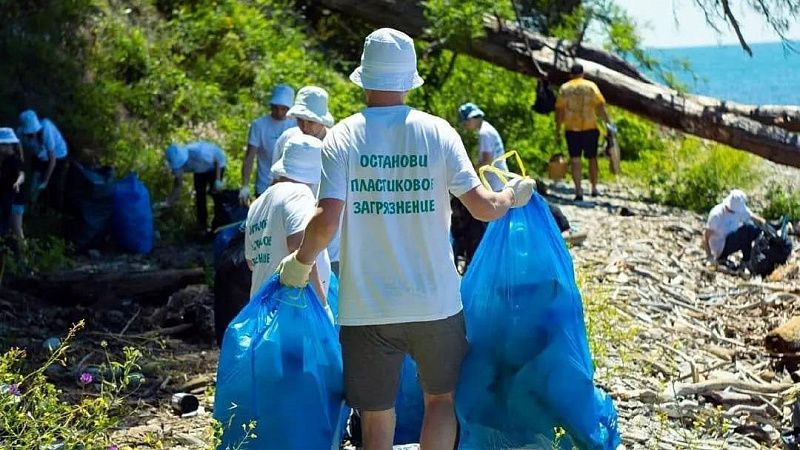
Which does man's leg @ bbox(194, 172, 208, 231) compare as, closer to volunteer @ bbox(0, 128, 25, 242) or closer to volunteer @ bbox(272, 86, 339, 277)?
volunteer @ bbox(0, 128, 25, 242)

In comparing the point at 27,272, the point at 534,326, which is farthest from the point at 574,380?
the point at 27,272

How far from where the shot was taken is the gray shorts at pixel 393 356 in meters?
4.70

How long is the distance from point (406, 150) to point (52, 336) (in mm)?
4524

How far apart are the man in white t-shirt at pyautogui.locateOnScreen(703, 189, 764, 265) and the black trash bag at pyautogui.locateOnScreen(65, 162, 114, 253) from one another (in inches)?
205

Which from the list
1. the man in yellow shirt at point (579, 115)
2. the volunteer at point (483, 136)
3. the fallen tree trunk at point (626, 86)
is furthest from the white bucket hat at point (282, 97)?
the fallen tree trunk at point (626, 86)

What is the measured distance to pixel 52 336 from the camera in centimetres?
848

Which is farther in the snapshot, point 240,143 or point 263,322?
point 240,143

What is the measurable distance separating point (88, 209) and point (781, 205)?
7.29m

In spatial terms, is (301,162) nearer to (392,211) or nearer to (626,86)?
(392,211)

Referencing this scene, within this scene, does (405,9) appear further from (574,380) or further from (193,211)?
(574,380)

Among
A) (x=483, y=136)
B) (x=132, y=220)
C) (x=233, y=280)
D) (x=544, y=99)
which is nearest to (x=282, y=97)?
(x=483, y=136)

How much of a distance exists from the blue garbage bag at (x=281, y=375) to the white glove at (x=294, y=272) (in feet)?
0.19

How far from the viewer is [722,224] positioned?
11047mm

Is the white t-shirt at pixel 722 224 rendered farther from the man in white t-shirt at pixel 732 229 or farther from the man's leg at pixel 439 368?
the man's leg at pixel 439 368
